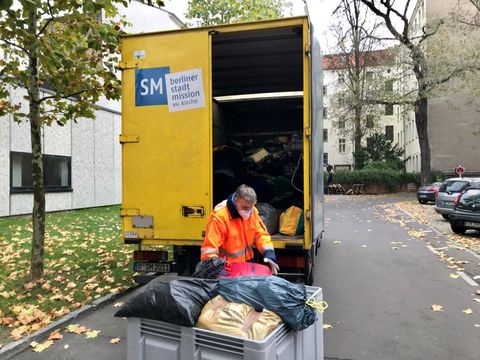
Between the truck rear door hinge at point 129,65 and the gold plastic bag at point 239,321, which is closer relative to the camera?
the gold plastic bag at point 239,321

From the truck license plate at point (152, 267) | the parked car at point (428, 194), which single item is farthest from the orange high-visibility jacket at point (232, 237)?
the parked car at point (428, 194)

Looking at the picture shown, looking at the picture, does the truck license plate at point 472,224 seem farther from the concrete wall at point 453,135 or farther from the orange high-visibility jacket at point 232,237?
the concrete wall at point 453,135

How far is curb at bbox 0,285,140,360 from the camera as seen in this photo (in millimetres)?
4191

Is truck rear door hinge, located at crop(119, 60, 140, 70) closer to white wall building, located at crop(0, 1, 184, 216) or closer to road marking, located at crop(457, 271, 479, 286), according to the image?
road marking, located at crop(457, 271, 479, 286)

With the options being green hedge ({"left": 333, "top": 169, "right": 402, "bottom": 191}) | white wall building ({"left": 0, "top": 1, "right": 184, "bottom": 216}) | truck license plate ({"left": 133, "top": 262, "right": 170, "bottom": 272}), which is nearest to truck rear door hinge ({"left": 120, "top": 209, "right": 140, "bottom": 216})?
truck license plate ({"left": 133, "top": 262, "right": 170, "bottom": 272})

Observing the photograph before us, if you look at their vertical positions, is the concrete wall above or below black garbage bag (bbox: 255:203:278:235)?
above

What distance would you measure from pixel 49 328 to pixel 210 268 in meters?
A: 2.29

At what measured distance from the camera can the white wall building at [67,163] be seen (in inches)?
588

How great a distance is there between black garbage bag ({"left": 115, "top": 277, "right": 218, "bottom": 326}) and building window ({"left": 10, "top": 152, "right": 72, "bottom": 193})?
14.0m

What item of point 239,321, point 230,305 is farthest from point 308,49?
point 239,321

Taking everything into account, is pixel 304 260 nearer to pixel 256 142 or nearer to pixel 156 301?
pixel 156 301

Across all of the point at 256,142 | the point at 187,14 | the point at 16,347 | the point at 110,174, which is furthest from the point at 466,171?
the point at 16,347

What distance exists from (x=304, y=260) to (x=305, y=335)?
2258 millimetres

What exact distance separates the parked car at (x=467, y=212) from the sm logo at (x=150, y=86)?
1019 cm
